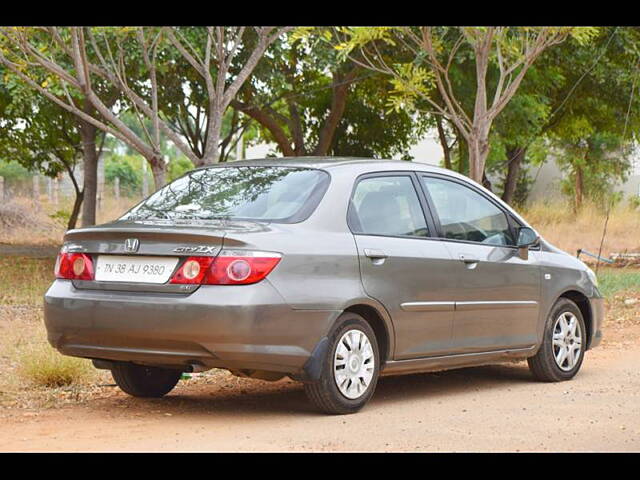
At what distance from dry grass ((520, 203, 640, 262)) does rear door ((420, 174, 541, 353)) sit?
1969 centimetres

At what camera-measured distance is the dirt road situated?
6.87 metres

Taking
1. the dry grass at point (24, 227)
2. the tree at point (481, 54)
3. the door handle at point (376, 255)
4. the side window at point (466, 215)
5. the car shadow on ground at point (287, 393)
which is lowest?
the car shadow on ground at point (287, 393)

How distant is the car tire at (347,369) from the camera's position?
25.4ft

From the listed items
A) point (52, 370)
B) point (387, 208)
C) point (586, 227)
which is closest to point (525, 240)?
point (387, 208)

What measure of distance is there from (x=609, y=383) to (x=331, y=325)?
3.08 m

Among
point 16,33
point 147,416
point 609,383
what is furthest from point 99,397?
point 16,33

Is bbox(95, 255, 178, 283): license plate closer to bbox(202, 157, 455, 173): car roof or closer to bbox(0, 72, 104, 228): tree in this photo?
bbox(202, 157, 455, 173): car roof

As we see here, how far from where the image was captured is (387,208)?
338 inches

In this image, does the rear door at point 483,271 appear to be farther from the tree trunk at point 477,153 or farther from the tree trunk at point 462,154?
the tree trunk at point 462,154

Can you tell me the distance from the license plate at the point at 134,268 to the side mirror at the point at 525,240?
3.21 meters

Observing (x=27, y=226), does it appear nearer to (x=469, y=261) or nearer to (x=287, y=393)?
(x=287, y=393)

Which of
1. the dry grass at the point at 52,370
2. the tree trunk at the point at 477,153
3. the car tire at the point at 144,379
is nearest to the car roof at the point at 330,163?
the car tire at the point at 144,379

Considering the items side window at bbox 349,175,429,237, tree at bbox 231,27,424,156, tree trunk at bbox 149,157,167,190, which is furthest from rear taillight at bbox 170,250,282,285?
tree at bbox 231,27,424,156

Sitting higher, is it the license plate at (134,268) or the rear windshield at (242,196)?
the rear windshield at (242,196)
